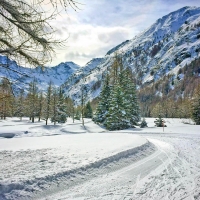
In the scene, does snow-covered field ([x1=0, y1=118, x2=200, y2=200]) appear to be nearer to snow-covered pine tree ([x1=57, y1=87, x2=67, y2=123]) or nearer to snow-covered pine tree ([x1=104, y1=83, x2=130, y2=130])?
snow-covered pine tree ([x1=104, y1=83, x2=130, y2=130])

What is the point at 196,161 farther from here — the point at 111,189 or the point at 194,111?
the point at 194,111

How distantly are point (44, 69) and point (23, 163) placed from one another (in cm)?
331

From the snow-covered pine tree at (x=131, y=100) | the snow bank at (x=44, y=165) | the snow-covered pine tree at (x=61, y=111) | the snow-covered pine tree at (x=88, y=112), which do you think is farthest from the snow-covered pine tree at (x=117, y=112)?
the snow-covered pine tree at (x=88, y=112)

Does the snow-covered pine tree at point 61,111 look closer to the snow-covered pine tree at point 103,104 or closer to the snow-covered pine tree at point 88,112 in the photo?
the snow-covered pine tree at point 103,104

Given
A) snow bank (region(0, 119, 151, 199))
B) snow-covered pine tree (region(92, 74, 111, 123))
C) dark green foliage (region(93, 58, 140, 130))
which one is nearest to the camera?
snow bank (region(0, 119, 151, 199))

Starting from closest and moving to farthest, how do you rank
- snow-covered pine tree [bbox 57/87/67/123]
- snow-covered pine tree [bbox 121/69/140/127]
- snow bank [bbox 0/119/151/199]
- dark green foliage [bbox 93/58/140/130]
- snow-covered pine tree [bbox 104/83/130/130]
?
snow bank [bbox 0/119/151/199]
snow-covered pine tree [bbox 104/83/130/130]
dark green foliage [bbox 93/58/140/130]
snow-covered pine tree [bbox 121/69/140/127]
snow-covered pine tree [bbox 57/87/67/123]

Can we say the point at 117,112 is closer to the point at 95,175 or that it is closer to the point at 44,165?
the point at 95,175

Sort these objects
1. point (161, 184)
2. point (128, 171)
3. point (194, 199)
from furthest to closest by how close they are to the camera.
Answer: point (128, 171)
point (161, 184)
point (194, 199)

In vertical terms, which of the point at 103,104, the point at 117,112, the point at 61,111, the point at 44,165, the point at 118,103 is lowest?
the point at 44,165

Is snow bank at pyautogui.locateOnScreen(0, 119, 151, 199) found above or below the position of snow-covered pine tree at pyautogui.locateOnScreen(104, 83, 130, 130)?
below

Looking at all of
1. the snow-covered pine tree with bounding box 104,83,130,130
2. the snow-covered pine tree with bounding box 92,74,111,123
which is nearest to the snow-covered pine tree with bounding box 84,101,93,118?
the snow-covered pine tree with bounding box 92,74,111,123

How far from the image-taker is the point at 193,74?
6900 inches

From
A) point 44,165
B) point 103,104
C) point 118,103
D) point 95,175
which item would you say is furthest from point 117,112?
point 44,165

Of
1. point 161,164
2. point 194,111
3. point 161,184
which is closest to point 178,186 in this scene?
point 161,184
